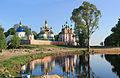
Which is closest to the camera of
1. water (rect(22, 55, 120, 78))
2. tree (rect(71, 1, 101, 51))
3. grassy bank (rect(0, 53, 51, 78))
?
grassy bank (rect(0, 53, 51, 78))

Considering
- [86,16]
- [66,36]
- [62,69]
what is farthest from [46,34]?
[62,69]

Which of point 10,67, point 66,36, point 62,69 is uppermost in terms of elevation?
point 66,36

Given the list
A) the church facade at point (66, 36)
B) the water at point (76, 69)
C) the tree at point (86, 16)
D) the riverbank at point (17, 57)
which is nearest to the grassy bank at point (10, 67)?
the riverbank at point (17, 57)

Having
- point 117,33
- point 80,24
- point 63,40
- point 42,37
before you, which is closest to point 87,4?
point 80,24

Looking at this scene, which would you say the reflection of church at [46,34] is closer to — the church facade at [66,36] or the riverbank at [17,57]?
the church facade at [66,36]

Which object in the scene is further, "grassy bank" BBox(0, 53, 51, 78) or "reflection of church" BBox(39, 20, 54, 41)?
"reflection of church" BBox(39, 20, 54, 41)

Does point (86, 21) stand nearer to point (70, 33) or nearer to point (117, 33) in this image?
point (117, 33)

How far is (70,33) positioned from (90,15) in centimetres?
3903

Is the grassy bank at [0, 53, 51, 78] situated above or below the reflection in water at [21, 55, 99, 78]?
above

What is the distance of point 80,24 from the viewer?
111ft

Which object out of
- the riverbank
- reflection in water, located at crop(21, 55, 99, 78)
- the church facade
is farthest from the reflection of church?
reflection in water, located at crop(21, 55, 99, 78)

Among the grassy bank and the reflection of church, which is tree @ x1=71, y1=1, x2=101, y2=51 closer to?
the grassy bank

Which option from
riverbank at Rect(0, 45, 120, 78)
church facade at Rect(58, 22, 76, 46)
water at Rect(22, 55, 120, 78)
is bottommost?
water at Rect(22, 55, 120, 78)

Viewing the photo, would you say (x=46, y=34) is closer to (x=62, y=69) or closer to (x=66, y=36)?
(x=66, y=36)
